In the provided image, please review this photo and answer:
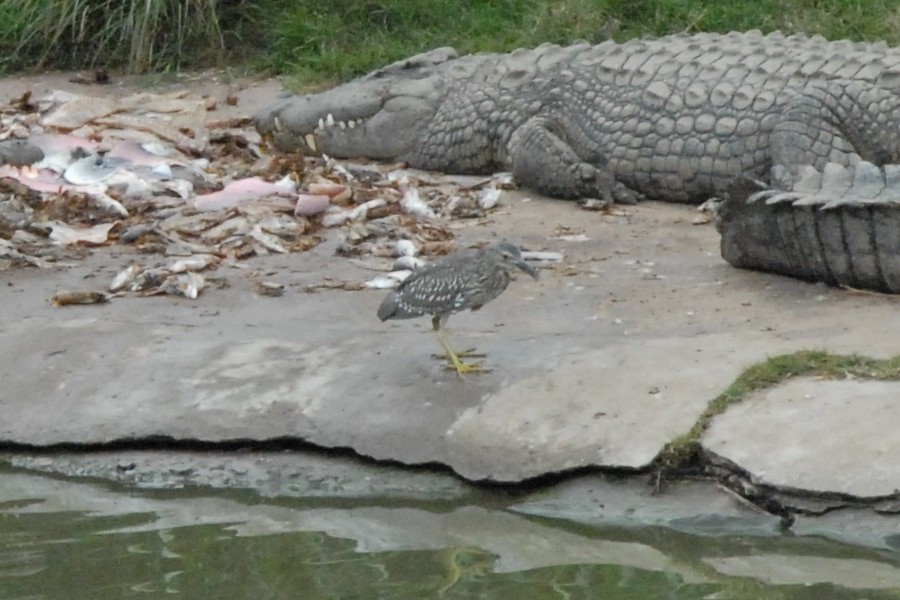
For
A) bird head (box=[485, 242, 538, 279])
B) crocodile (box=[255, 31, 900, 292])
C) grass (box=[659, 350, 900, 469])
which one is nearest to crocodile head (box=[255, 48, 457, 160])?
crocodile (box=[255, 31, 900, 292])

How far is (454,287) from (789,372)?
40.9 inches

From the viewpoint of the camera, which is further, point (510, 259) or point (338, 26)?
point (338, 26)

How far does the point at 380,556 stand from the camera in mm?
4316

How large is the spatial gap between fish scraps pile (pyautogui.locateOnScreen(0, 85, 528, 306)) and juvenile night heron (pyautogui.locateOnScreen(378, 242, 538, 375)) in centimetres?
118

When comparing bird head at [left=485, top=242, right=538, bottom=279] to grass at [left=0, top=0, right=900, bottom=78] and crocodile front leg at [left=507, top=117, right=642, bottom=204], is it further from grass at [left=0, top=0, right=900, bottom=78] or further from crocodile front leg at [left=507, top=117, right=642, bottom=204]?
grass at [left=0, top=0, right=900, bottom=78]

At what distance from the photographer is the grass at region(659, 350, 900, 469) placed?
15.3ft

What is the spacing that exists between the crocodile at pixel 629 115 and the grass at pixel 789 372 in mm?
1523

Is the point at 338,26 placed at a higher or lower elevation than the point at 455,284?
lower

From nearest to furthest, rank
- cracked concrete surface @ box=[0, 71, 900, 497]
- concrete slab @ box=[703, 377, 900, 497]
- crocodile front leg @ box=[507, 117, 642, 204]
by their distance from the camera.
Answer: concrete slab @ box=[703, 377, 900, 497], cracked concrete surface @ box=[0, 71, 900, 497], crocodile front leg @ box=[507, 117, 642, 204]

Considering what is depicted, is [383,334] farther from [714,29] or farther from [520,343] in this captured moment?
[714,29]

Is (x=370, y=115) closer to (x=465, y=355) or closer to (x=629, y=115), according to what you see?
(x=629, y=115)

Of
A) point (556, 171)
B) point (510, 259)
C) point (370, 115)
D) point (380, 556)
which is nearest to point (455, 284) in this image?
point (510, 259)

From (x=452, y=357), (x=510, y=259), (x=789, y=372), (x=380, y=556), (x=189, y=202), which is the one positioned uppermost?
(x=510, y=259)

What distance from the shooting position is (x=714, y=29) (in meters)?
10.4
